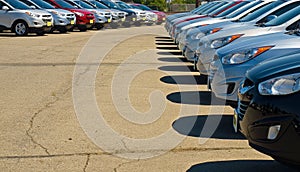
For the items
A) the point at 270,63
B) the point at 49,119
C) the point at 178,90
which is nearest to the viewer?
the point at 270,63

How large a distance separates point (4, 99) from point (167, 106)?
2554mm

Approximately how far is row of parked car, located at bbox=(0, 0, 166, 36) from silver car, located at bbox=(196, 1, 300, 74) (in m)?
14.5

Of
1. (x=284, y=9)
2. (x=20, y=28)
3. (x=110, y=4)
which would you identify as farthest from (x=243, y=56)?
(x=110, y=4)

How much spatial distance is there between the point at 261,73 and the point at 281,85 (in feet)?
1.29

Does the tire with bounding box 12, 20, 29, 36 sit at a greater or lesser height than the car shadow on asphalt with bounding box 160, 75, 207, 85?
lesser

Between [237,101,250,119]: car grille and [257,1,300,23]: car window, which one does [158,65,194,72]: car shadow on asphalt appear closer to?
[257,1,300,23]: car window

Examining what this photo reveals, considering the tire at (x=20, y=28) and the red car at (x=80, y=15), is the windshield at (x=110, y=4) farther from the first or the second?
the tire at (x=20, y=28)

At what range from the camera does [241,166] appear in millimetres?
5406

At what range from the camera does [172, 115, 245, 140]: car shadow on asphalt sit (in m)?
6.57

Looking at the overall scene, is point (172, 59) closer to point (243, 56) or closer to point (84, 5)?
point (243, 56)

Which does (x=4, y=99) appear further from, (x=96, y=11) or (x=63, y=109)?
(x=96, y=11)

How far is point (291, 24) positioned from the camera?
27.2 feet

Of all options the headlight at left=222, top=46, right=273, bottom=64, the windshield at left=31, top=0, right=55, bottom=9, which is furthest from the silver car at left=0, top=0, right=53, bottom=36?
the headlight at left=222, top=46, right=273, bottom=64

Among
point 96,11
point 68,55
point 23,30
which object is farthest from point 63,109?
point 96,11
